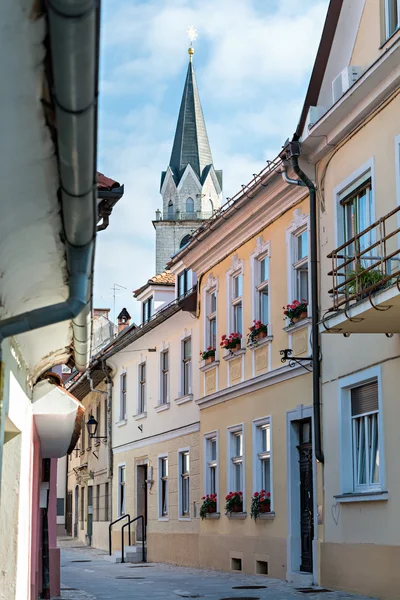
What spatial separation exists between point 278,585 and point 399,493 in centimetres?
440

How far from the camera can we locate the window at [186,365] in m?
25.3

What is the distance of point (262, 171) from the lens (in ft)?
61.7

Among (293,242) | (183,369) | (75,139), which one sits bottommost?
(75,139)

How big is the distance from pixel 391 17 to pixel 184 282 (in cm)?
1518

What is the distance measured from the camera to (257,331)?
1938 cm

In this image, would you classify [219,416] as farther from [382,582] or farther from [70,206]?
[70,206]

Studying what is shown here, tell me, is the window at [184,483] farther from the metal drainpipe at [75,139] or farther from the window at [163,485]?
the metal drainpipe at [75,139]

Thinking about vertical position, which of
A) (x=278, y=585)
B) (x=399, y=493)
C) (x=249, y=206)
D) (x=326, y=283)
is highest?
(x=249, y=206)

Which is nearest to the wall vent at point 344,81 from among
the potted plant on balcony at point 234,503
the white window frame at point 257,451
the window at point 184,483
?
the white window frame at point 257,451

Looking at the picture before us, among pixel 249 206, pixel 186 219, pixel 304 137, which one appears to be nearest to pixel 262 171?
pixel 249 206

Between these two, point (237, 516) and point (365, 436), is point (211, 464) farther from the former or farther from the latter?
point (365, 436)

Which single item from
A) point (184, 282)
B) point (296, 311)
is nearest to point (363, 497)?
point (296, 311)

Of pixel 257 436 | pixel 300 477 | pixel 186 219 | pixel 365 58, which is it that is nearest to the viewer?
pixel 365 58

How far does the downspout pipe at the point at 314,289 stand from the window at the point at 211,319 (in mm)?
6595
